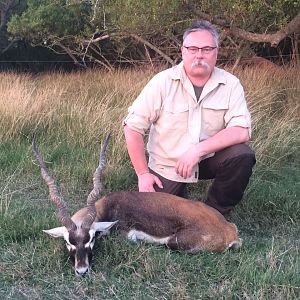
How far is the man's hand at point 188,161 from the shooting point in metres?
4.49

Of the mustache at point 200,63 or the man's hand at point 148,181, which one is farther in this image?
the man's hand at point 148,181

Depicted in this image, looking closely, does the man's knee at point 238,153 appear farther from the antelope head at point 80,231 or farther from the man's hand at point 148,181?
the antelope head at point 80,231

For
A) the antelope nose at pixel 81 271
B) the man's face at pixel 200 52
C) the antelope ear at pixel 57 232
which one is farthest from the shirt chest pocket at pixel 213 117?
the antelope nose at pixel 81 271

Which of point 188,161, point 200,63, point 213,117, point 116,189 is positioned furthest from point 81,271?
point 116,189

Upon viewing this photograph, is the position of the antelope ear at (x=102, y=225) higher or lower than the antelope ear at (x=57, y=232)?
higher

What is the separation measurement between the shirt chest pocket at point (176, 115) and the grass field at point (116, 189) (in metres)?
1.04

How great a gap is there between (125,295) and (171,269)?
417 millimetres

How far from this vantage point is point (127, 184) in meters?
5.94

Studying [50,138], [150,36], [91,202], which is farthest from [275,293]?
[150,36]

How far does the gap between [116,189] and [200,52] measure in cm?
186

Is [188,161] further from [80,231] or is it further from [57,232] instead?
[57,232]

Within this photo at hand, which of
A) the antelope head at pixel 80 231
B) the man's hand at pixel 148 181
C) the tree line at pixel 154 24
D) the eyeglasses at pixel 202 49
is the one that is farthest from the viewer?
the tree line at pixel 154 24

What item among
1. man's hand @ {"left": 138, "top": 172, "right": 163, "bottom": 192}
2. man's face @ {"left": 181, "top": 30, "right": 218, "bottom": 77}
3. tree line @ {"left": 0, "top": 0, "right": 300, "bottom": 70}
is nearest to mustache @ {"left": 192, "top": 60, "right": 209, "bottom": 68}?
man's face @ {"left": 181, "top": 30, "right": 218, "bottom": 77}

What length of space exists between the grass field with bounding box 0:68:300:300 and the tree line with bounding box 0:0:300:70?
1014 millimetres
